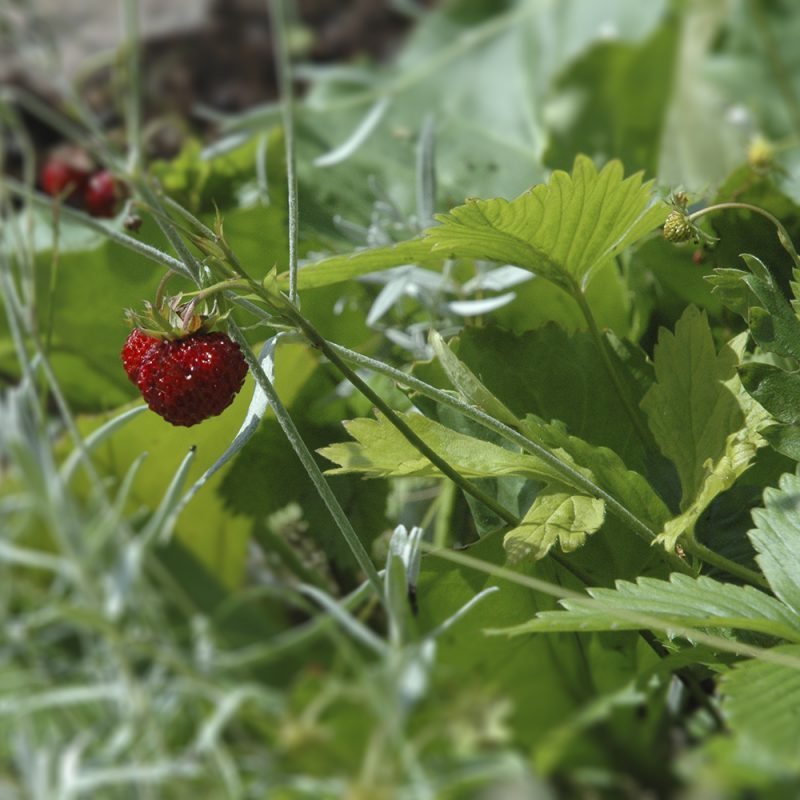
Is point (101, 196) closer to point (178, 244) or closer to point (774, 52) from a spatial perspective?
point (178, 244)

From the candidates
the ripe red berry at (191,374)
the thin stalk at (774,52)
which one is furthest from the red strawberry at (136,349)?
the thin stalk at (774,52)

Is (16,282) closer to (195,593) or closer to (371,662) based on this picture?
(195,593)

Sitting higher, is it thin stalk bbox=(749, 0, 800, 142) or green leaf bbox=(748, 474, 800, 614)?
thin stalk bbox=(749, 0, 800, 142)

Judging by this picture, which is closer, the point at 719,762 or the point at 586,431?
the point at 719,762

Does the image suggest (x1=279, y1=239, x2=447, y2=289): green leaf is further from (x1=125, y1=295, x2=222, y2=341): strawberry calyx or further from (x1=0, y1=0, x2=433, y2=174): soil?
(x1=0, y1=0, x2=433, y2=174): soil

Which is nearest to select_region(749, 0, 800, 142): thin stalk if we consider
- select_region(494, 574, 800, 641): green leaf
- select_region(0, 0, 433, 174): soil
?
select_region(0, 0, 433, 174): soil

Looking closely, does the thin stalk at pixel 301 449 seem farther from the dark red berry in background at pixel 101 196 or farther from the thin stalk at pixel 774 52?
the thin stalk at pixel 774 52

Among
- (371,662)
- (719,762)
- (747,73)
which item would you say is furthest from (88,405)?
(747,73)
